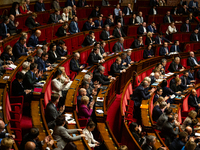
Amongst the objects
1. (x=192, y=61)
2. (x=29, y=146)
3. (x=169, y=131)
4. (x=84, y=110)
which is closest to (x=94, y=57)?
(x=84, y=110)

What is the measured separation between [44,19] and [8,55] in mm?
2634

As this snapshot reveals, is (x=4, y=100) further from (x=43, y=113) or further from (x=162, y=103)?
(x=162, y=103)

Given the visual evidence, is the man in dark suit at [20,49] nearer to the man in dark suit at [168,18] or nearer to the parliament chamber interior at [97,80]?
the parliament chamber interior at [97,80]

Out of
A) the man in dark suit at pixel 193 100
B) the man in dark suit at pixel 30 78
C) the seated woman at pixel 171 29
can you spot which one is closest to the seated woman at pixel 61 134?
Answer: the man in dark suit at pixel 30 78

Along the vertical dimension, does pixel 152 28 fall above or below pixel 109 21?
below

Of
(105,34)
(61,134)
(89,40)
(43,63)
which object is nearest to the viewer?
(61,134)

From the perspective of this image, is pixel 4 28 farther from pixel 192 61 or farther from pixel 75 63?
pixel 192 61

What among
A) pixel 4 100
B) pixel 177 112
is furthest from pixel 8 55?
pixel 177 112

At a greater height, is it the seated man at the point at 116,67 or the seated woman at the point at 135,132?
the seated man at the point at 116,67

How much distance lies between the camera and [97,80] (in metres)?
4.70

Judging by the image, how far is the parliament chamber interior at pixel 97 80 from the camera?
302 cm

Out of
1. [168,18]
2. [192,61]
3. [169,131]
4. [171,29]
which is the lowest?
[169,131]

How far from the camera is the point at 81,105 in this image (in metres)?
3.41

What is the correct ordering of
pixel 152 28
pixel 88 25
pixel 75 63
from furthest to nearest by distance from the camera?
pixel 152 28, pixel 88 25, pixel 75 63
